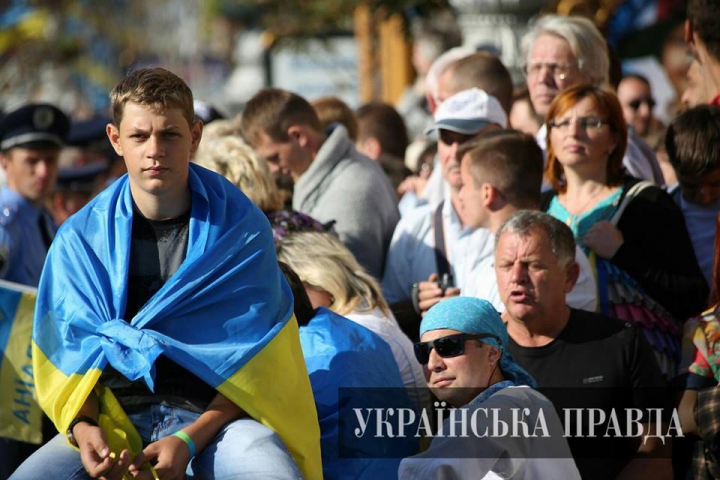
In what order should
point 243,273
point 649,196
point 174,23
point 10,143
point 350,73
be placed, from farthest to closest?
1. point 174,23
2. point 350,73
3. point 10,143
4. point 649,196
5. point 243,273

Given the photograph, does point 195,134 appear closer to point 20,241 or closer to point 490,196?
point 490,196

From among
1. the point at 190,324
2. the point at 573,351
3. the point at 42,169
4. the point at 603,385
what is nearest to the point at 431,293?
the point at 573,351

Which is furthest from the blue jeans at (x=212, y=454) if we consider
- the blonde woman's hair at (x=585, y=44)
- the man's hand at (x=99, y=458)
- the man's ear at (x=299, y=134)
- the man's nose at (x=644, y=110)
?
the man's nose at (x=644, y=110)

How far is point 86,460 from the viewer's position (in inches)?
153

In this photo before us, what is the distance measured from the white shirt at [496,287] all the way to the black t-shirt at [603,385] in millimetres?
433

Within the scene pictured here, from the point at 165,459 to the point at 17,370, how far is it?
7.39 ft

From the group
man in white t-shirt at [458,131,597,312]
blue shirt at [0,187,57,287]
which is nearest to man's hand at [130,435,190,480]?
man in white t-shirt at [458,131,597,312]

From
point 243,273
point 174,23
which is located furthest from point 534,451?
point 174,23

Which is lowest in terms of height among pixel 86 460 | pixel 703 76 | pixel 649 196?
pixel 86 460

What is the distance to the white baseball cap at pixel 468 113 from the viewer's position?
6.26 meters

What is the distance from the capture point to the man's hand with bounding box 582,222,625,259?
207 inches

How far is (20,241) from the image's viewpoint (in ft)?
22.0

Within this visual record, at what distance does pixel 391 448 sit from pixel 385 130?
164 inches

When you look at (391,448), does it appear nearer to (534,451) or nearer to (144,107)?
(534,451)
